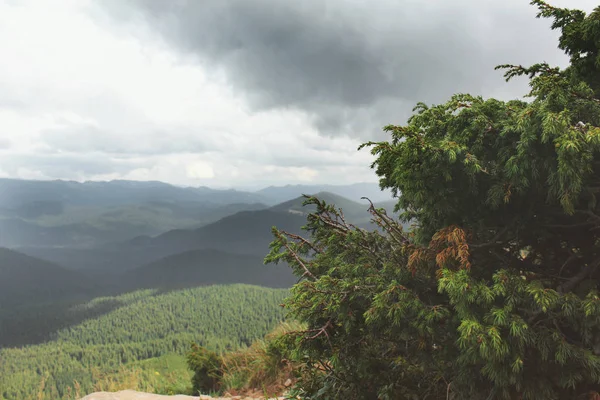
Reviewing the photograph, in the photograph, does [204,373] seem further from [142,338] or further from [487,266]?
[142,338]

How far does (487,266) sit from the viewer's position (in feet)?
12.8

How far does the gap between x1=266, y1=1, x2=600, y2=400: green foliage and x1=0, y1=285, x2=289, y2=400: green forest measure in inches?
4933

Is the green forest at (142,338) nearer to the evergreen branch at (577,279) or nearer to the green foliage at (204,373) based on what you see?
the green foliage at (204,373)

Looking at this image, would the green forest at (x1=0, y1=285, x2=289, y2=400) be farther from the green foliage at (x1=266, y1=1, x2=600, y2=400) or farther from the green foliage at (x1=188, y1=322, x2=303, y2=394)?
the green foliage at (x1=266, y1=1, x2=600, y2=400)

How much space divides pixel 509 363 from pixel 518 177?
1775mm

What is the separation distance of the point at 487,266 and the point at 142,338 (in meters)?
198

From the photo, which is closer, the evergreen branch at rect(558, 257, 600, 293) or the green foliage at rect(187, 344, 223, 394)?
the evergreen branch at rect(558, 257, 600, 293)

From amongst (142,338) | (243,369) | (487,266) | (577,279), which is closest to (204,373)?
(243,369)

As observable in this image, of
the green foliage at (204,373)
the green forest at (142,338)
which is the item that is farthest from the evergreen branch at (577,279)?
the green forest at (142,338)

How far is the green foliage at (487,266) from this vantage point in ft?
9.77

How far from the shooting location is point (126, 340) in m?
168

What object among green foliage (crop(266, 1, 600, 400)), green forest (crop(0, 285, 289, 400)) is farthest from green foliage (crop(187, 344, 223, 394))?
green forest (crop(0, 285, 289, 400))

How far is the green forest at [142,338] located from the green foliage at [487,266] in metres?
125

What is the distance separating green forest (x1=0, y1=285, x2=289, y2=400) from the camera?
12888 cm
